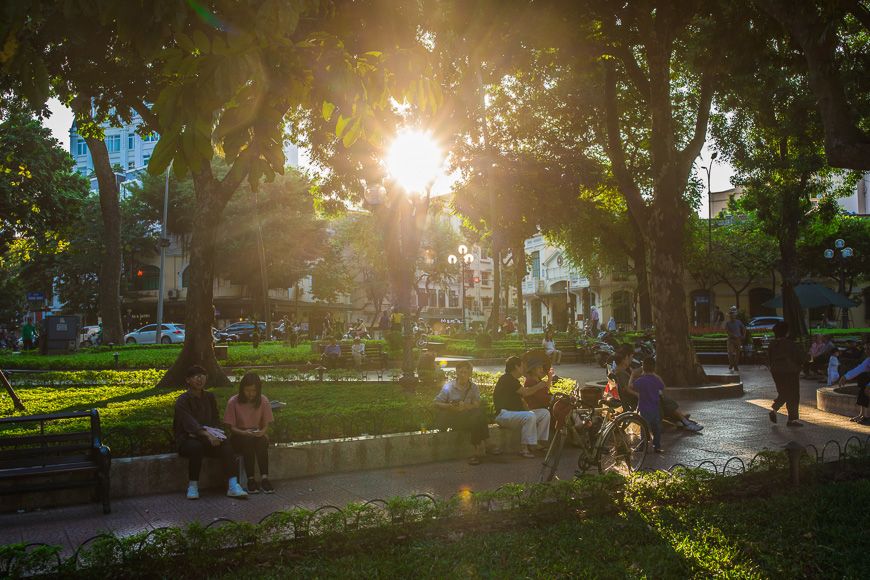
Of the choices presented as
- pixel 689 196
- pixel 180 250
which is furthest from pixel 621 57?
pixel 180 250

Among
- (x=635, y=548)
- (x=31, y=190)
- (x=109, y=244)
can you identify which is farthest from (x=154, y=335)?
(x=635, y=548)

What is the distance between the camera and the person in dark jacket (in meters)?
9.77

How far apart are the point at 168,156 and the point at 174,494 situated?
182 inches

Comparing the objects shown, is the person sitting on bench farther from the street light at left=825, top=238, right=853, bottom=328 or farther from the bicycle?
the street light at left=825, top=238, right=853, bottom=328

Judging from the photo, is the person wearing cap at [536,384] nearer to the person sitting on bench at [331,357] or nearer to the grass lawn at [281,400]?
the grass lawn at [281,400]

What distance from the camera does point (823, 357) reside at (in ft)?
54.6

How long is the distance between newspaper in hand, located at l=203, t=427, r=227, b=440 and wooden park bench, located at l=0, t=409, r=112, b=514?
0.94m

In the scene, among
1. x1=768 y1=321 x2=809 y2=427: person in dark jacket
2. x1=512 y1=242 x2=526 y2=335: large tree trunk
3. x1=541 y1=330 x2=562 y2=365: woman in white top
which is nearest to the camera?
x1=768 y1=321 x2=809 y2=427: person in dark jacket

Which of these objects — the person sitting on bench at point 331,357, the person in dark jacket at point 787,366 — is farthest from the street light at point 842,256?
the person sitting on bench at point 331,357

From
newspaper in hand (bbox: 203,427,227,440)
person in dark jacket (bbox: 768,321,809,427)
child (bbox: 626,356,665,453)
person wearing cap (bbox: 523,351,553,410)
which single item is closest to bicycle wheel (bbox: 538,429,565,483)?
person wearing cap (bbox: 523,351,553,410)

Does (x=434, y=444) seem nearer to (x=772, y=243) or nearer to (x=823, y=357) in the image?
(x=823, y=357)

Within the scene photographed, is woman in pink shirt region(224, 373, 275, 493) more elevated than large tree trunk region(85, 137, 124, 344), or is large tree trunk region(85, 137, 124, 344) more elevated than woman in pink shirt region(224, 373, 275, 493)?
large tree trunk region(85, 137, 124, 344)

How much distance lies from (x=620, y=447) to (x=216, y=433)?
4.38 m

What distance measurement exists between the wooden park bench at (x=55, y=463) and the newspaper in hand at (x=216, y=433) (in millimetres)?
943
